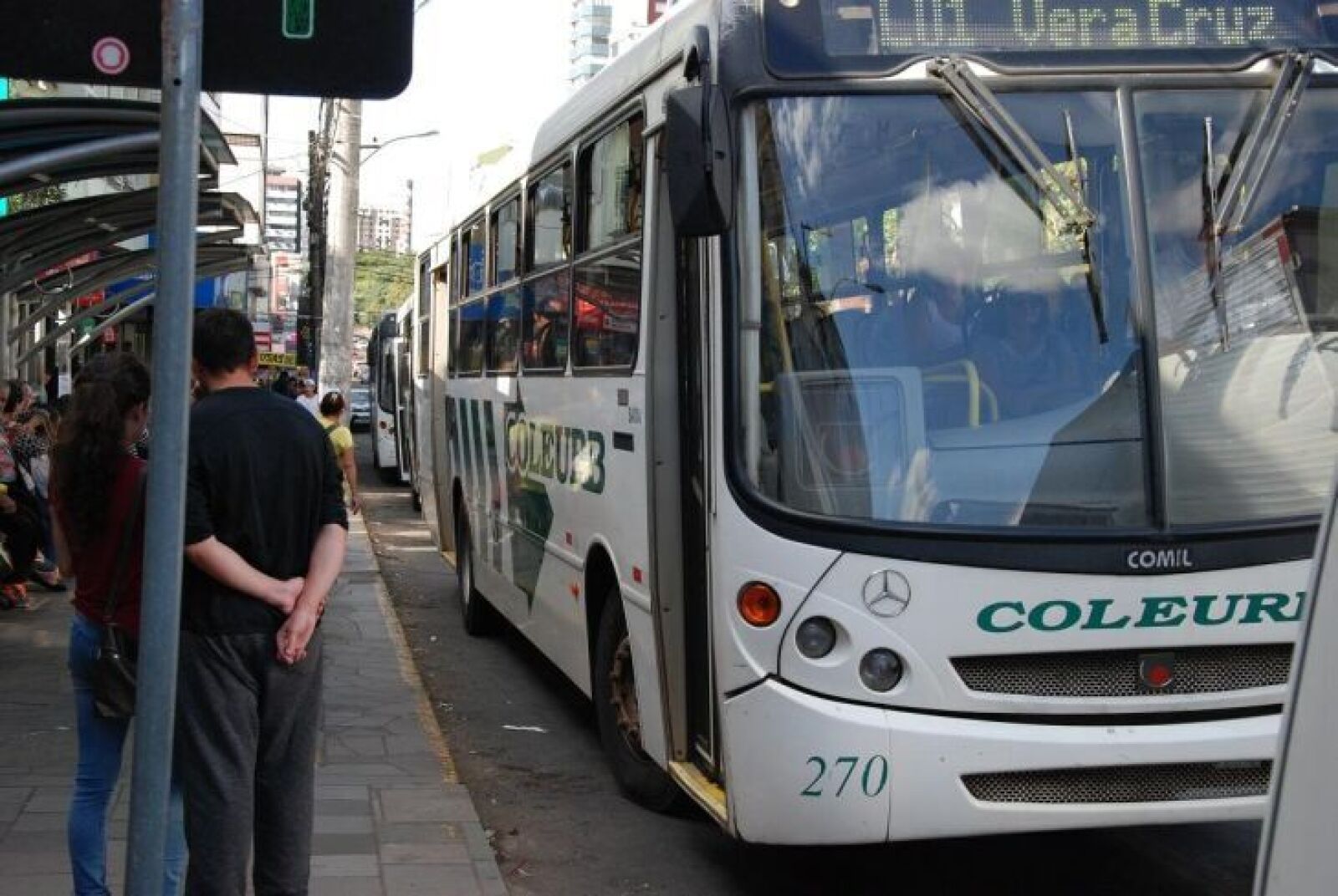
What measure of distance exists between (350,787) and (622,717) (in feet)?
4.10

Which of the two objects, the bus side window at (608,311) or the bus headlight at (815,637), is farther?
the bus side window at (608,311)

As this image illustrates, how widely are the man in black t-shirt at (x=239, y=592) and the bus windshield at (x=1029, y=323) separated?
1.62 meters

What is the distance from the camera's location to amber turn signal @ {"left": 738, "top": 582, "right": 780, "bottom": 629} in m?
5.31

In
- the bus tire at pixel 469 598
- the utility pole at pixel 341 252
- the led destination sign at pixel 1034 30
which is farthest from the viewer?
the utility pole at pixel 341 252

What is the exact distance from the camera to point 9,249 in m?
12.0

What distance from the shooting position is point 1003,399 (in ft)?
17.7

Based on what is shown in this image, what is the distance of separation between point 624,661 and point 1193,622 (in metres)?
2.69

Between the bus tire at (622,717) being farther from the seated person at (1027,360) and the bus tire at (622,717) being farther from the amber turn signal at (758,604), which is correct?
the seated person at (1027,360)

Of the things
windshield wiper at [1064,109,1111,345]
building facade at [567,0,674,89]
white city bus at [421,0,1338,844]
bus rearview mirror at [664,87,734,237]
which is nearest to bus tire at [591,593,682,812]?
white city bus at [421,0,1338,844]

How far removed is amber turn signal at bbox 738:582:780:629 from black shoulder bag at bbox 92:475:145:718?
6.16 ft

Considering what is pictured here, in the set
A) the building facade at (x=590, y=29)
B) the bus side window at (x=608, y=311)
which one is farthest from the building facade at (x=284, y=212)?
the bus side window at (x=608, y=311)

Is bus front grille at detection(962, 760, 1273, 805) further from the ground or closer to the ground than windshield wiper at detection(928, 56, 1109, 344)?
closer to the ground

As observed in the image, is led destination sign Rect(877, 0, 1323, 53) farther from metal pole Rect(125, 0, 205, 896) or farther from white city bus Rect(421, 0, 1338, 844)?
metal pole Rect(125, 0, 205, 896)

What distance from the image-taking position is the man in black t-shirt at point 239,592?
14.3 feet
